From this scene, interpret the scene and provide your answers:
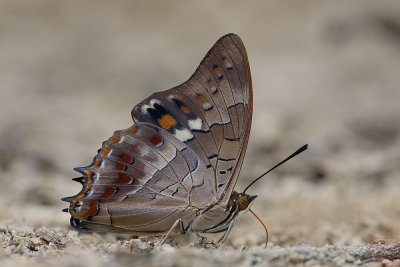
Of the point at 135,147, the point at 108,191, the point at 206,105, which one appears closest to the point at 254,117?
the point at 206,105

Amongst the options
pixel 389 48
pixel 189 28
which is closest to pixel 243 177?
pixel 389 48

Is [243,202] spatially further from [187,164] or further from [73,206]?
[73,206]

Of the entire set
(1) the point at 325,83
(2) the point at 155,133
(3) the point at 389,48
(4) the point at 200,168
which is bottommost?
(4) the point at 200,168

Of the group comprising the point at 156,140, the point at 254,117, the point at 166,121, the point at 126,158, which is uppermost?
the point at 254,117

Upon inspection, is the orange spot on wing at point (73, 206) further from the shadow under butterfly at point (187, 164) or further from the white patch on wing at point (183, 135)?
the white patch on wing at point (183, 135)

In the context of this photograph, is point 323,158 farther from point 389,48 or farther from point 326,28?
point 326,28

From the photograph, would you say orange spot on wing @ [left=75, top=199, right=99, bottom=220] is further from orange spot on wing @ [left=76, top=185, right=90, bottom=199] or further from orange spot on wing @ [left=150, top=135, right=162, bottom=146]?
orange spot on wing @ [left=150, top=135, right=162, bottom=146]

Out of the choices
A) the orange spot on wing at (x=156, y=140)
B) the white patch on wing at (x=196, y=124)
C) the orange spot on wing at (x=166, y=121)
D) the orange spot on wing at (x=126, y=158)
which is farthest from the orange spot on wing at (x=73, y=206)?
the white patch on wing at (x=196, y=124)

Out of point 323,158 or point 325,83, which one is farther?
point 325,83
